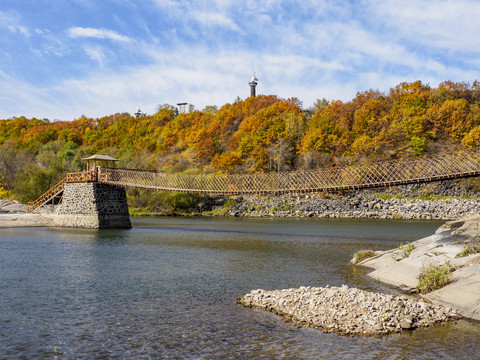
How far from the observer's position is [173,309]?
37.4 ft

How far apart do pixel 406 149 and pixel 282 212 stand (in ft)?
79.7

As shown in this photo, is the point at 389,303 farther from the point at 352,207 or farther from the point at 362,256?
the point at 352,207

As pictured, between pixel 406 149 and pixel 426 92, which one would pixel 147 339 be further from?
pixel 426 92

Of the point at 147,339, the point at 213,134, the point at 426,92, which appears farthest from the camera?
the point at 213,134

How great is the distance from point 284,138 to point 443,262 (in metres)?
65.0

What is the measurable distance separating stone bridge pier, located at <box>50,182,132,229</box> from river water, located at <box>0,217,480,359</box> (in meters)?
12.7

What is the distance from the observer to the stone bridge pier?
36.8 m

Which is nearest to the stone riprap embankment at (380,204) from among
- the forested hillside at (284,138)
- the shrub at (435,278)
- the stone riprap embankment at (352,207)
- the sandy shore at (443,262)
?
the stone riprap embankment at (352,207)

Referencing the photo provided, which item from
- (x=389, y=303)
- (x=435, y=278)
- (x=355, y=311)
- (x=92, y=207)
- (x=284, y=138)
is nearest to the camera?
(x=355, y=311)

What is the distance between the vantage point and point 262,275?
1600cm

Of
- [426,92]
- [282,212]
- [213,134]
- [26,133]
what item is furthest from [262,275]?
[26,133]

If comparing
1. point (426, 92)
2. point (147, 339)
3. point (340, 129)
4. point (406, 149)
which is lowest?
point (147, 339)

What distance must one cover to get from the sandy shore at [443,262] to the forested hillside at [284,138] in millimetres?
50702

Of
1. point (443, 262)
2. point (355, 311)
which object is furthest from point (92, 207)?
point (355, 311)
